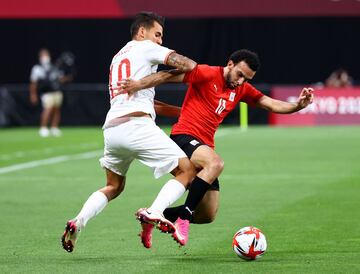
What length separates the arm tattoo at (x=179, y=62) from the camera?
9.93m

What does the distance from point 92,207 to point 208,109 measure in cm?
158

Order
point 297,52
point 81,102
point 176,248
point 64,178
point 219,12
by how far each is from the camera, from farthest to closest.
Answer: point 297,52 → point 81,102 → point 219,12 → point 64,178 → point 176,248

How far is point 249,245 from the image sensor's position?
9883 millimetres

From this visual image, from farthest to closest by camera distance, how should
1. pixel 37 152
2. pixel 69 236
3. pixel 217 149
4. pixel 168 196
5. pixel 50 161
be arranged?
1. pixel 217 149
2. pixel 37 152
3. pixel 50 161
4. pixel 168 196
5. pixel 69 236

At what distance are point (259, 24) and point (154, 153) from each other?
93.6 feet

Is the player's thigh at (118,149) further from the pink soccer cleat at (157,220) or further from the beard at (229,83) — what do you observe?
the beard at (229,83)

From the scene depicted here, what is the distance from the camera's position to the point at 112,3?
2998cm

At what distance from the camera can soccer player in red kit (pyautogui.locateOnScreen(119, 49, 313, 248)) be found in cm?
1024

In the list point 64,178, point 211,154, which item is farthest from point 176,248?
point 64,178

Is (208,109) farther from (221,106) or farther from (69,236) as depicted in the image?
(69,236)

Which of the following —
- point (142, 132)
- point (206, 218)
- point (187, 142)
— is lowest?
point (206, 218)

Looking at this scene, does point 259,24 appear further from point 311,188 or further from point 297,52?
point 311,188

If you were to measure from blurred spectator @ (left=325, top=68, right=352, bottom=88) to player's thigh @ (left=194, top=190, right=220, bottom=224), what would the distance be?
995 inches

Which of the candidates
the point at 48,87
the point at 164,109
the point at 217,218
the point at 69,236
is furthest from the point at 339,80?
the point at 69,236
